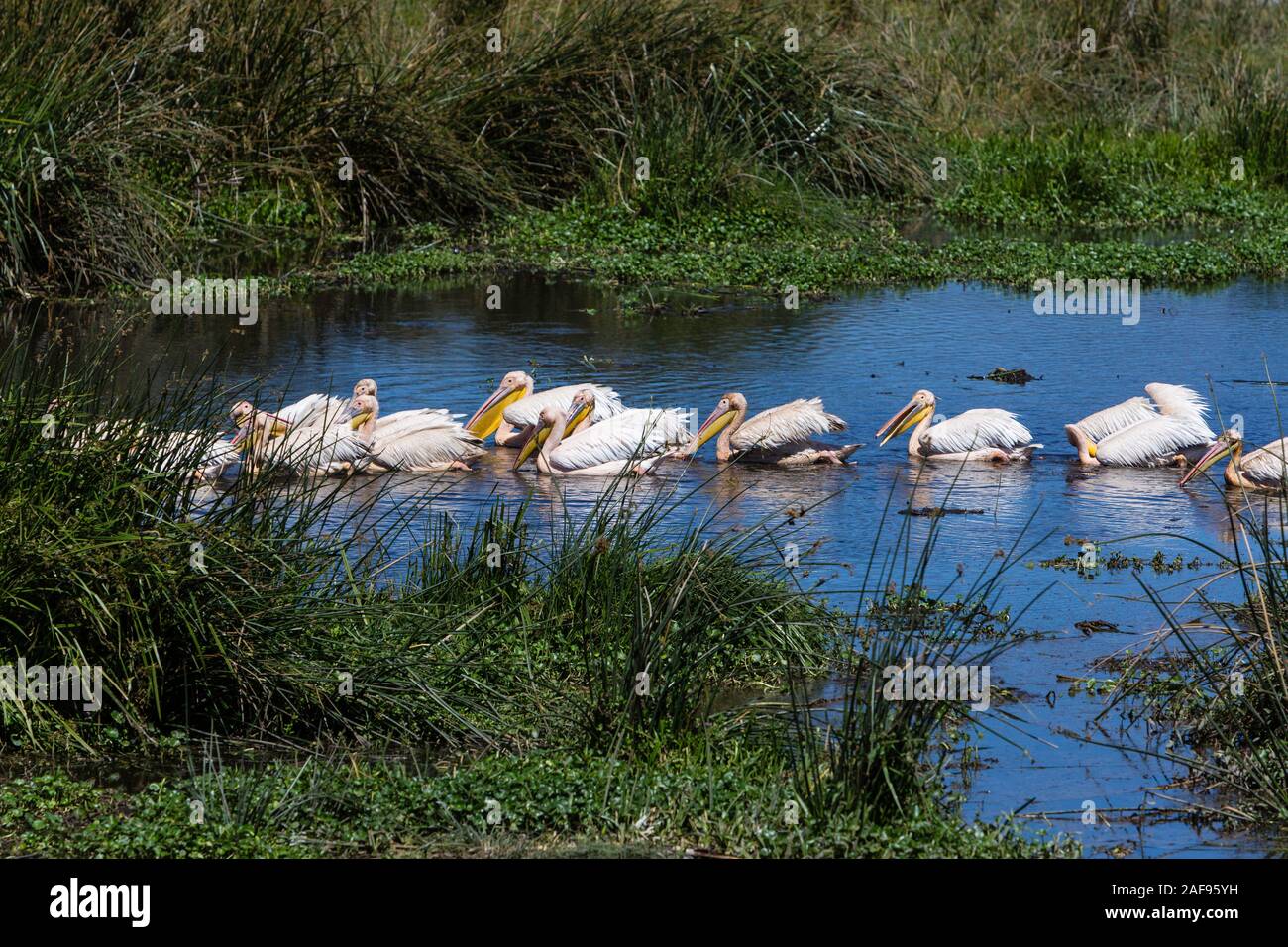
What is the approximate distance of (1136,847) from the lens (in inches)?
198

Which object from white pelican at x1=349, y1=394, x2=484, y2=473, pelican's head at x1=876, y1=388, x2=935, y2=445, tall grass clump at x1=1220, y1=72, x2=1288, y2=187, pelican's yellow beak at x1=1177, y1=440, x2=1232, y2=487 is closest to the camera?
pelican's yellow beak at x1=1177, y1=440, x2=1232, y2=487

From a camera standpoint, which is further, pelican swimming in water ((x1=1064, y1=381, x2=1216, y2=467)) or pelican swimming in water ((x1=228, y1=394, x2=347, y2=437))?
pelican swimming in water ((x1=1064, y1=381, x2=1216, y2=467))

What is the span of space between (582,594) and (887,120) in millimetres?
13833

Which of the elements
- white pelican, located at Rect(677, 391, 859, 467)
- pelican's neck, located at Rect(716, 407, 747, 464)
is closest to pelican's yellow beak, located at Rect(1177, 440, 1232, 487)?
white pelican, located at Rect(677, 391, 859, 467)

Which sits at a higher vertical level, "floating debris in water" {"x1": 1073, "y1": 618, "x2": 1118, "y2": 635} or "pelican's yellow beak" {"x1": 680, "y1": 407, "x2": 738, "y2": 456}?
"pelican's yellow beak" {"x1": 680, "y1": 407, "x2": 738, "y2": 456}

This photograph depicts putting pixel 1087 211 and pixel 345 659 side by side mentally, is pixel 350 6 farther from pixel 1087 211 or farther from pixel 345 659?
pixel 345 659

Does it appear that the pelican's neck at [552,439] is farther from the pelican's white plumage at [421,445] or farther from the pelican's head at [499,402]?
the pelican's head at [499,402]

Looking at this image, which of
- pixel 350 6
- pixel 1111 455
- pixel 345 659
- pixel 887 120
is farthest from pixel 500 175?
pixel 345 659

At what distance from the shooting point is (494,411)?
10.8 metres

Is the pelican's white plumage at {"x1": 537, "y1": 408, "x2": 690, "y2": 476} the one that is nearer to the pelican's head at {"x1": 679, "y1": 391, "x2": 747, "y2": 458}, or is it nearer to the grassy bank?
the pelican's head at {"x1": 679, "y1": 391, "x2": 747, "y2": 458}

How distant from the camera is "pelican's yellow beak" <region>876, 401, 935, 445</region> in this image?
10.4 meters

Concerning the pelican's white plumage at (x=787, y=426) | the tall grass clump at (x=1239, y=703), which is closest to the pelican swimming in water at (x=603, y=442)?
the pelican's white plumage at (x=787, y=426)

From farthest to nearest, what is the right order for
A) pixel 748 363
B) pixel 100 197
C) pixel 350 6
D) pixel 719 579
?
pixel 350 6
pixel 100 197
pixel 748 363
pixel 719 579

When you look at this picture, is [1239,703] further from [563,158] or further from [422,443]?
[563,158]
